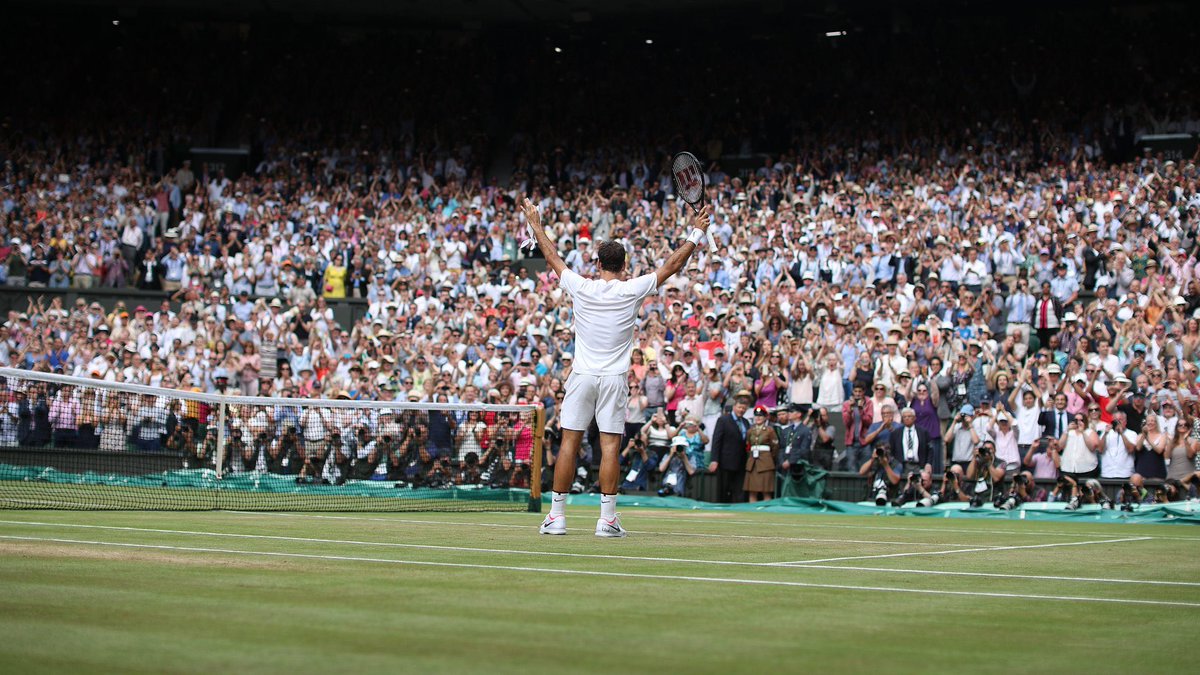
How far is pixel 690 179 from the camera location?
1475 centimetres

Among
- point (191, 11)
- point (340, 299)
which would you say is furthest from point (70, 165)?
point (340, 299)

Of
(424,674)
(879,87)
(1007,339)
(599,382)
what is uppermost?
(879,87)

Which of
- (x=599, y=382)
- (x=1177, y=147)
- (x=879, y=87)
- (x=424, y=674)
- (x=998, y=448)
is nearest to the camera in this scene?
(x=424, y=674)

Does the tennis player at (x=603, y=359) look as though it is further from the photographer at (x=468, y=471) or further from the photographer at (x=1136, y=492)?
the photographer at (x=1136, y=492)

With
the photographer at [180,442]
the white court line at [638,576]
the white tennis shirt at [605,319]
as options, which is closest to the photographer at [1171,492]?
the white tennis shirt at [605,319]

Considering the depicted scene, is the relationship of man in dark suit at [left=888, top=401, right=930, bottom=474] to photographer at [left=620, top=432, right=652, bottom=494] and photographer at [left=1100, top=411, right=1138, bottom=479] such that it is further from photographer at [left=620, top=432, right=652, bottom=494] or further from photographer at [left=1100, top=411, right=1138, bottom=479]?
photographer at [left=620, top=432, right=652, bottom=494]

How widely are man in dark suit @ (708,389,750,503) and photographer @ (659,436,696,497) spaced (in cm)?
42

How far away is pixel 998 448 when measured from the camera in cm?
2288

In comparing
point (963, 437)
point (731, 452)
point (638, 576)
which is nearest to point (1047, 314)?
point (963, 437)

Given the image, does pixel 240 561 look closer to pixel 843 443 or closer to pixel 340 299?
pixel 843 443

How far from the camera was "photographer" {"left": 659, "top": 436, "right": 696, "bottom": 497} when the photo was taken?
82.3 ft

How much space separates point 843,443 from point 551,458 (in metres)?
5.06

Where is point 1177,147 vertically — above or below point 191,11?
below

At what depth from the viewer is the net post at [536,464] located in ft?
56.3
